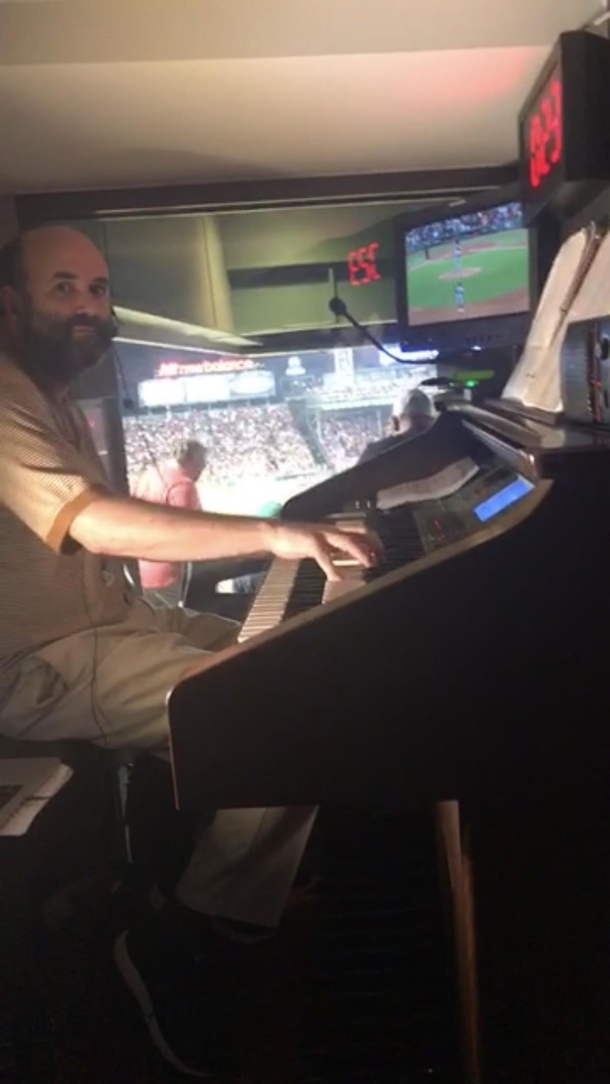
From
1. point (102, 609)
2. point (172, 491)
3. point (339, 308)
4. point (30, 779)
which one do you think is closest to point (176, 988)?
point (30, 779)

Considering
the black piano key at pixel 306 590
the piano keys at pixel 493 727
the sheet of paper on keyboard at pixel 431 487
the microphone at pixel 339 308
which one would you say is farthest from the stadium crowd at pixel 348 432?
the piano keys at pixel 493 727

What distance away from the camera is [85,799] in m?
1.70

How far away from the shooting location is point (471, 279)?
269cm

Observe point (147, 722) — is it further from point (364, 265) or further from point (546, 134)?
point (364, 265)

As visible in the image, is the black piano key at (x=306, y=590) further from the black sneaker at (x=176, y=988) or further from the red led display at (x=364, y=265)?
the red led display at (x=364, y=265)

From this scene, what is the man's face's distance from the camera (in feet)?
6.23

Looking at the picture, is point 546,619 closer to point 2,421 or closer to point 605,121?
point 2,421

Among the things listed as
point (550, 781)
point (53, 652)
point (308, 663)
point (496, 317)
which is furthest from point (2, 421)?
point (496, 317)

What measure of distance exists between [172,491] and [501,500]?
1891mm

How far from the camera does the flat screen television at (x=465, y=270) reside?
8.36 ft

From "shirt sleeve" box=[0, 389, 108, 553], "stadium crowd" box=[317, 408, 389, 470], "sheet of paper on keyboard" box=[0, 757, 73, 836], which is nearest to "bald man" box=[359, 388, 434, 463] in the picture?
"stadium crowd" box=[317, 408, 389, 470]

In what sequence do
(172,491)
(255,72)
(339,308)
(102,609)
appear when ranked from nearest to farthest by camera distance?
(102,609)
(255,72)
(339,308)
(172,491)

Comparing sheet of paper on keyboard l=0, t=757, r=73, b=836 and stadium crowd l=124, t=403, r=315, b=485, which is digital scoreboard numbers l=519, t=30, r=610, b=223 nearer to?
sheet of paper on keyboard l=0, t=757, r=73, b=836

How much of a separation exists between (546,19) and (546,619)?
4.83ft
